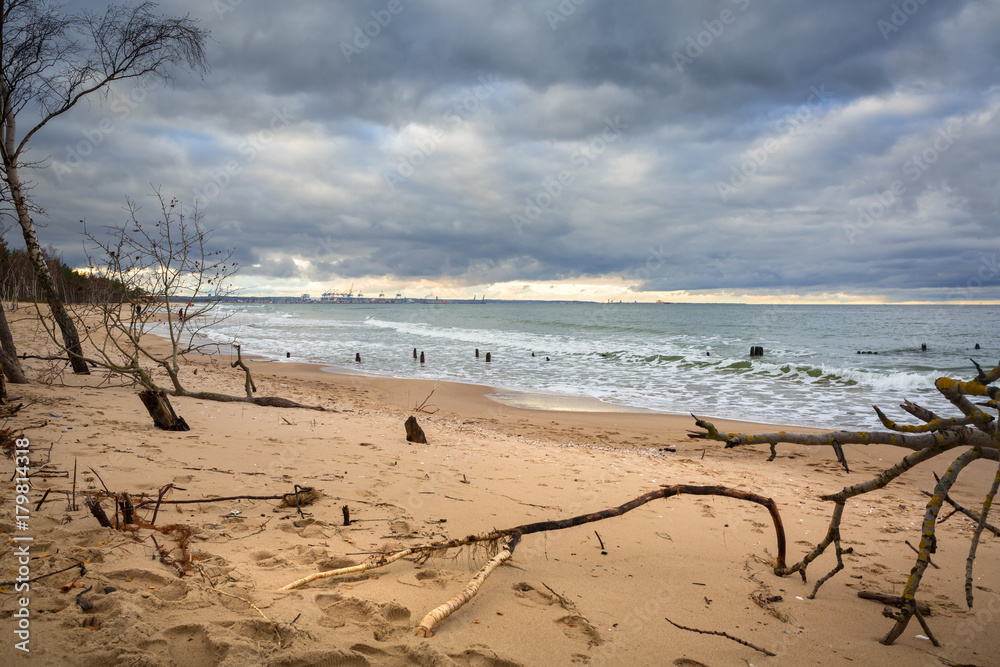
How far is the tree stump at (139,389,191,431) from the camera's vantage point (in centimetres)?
657

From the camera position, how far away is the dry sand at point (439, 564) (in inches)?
90.0

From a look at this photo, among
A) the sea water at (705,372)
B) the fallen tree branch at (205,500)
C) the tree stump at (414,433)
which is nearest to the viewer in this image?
the fallen tree branch at (205,500)

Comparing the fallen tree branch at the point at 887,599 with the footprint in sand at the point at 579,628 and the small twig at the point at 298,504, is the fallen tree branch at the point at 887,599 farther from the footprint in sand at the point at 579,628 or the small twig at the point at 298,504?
the small twig at the point at 298,504

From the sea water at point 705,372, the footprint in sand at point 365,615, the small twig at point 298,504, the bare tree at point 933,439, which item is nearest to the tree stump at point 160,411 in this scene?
the small twig at point 298,504

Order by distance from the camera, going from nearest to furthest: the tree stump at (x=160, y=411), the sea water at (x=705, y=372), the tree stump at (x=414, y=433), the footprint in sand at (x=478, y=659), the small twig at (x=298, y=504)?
the footprint in sand at (x=478, y=659) → the small twig at (x=298, y=504) → the tree stump at (x=160, y=411) → the tree stump at (x=414, y=433) → the sea water at (x=705, y=372)

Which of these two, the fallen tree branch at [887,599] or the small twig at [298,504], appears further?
the small twig at [298,504]

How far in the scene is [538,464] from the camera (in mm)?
6703

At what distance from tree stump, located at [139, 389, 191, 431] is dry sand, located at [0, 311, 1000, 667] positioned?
307 mm

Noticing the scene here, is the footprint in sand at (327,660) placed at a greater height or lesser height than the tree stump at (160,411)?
lesser

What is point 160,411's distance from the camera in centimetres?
662

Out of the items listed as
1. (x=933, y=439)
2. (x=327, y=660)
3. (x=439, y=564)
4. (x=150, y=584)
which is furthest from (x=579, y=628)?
(x=150, y=584)

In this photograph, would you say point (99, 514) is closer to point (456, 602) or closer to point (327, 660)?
point (327, 660)

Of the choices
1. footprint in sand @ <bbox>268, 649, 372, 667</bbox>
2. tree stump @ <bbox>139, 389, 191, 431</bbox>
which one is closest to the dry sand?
footprint in sand @ <bbox>268, 649, 372, 667</bbox>

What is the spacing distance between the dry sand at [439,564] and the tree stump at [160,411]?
307mm
